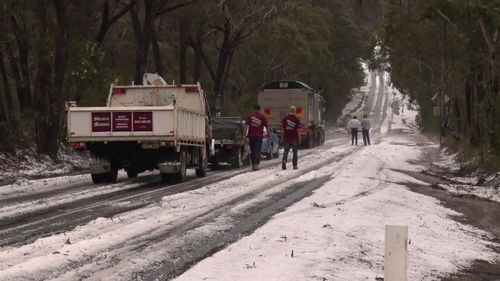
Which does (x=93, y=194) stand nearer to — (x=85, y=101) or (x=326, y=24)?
(x=85, y=101)

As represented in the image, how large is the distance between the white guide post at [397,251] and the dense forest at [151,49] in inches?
553

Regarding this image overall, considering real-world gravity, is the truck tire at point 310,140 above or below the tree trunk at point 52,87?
below

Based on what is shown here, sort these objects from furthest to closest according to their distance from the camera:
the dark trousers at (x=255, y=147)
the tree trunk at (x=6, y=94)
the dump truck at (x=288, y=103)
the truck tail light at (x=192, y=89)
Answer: the dump truck at (x=288, y=103)
the tree trunk at (x=6, y=94)
the dark trousers at (x=255, y=147)
the truck tail light at (x=192, y=89)

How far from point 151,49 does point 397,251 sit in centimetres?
4235

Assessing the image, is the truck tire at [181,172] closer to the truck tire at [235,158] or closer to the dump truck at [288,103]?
the truck tire at [235,158]

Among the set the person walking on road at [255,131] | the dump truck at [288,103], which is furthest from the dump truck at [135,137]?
the dump truck at [288,103]

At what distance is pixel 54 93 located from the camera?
24.4 m

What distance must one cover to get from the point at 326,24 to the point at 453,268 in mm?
57268

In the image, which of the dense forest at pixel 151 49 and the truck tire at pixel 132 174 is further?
the dense forest at pixel 151 49

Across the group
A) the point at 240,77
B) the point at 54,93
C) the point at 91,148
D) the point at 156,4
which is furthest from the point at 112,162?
the point at 240,77

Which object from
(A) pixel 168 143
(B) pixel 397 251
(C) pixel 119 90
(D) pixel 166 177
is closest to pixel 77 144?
(A) pixel 168 143

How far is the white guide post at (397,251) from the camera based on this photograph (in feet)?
18.0

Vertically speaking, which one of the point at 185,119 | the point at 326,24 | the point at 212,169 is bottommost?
the point at 212,169

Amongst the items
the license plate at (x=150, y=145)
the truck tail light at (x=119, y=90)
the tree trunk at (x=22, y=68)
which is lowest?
the license plate at (x=150, y=145)
